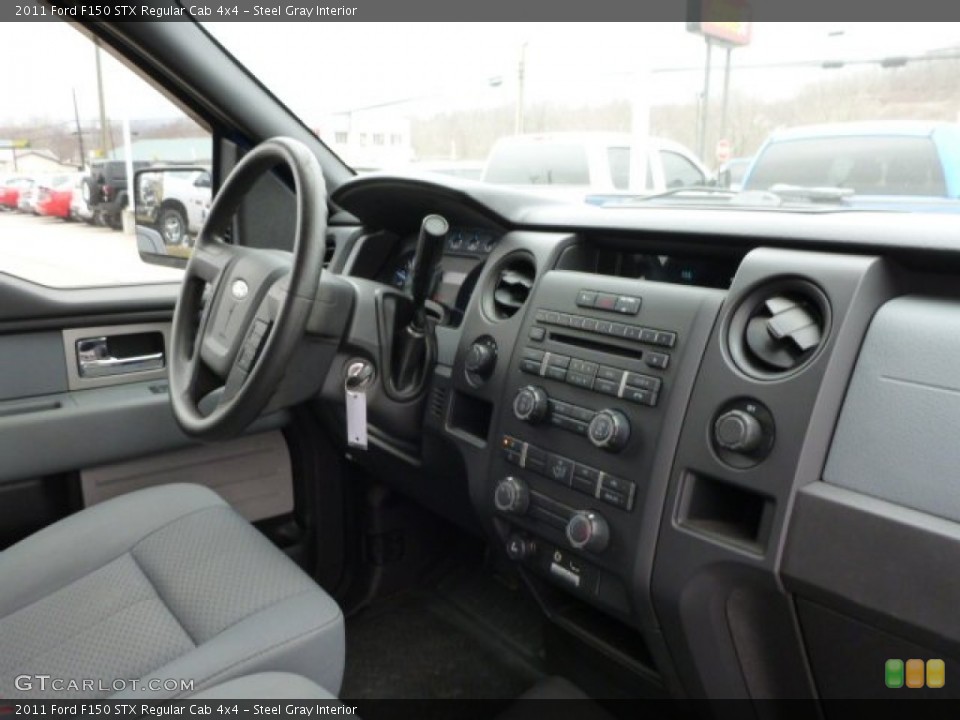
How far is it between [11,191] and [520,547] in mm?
1579

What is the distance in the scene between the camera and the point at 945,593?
833mm

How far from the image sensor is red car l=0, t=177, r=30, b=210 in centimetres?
190

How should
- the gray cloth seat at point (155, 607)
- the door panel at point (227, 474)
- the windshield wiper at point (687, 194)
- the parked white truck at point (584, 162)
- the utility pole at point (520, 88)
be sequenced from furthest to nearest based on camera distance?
the parked white truck at point (584, 162) < the utility pole at point (520, 88) < the door panel at point (227, 474) < the windshield wiper at point (687, 194) < the gray cloth seat at point (155, 607)

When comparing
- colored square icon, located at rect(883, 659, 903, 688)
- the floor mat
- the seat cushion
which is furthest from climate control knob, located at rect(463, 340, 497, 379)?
the floor mat

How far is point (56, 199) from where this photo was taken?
2053mm

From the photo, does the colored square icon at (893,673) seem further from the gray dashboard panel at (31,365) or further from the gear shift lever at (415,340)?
the gray dashboard panel at (31,365)

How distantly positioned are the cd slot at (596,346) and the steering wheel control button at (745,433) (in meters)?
0.20

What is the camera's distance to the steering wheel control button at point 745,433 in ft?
3.25

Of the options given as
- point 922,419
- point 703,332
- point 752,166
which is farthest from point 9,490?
point 752,166

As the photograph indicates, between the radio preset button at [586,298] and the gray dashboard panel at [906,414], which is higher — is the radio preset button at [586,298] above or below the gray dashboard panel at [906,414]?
above

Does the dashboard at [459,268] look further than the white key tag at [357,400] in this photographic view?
Yes

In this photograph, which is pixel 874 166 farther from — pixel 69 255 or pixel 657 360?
pixel 69 255

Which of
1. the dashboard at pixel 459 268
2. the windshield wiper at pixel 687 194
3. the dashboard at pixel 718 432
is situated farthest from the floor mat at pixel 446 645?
the windshield wiper at pixel 687 194

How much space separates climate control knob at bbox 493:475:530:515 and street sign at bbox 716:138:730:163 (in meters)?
1.23
